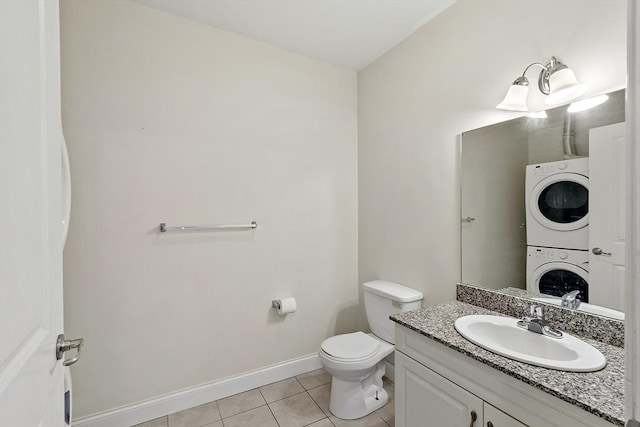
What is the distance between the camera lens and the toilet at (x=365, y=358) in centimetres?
176

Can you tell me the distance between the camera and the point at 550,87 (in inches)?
52.4

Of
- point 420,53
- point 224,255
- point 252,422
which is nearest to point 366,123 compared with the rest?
point 420,53

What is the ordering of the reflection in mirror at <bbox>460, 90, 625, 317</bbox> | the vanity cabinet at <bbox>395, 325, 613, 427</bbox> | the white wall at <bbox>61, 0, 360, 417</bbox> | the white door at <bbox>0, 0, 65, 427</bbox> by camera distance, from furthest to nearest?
the white wall at <bbox>61, 0, 360, 417</bbox>, the reflection in mirror at <bbox>460, 90, 625, 317</bbox>, the vanity cabinet at <bbox>395, 325, 613, 427</bbox>, the white door at <bbox>0, 0, 65, 427</bbox>

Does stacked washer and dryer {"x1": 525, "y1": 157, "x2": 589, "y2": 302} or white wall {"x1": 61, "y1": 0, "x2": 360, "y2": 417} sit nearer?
stacked washer and dryer {"x1": 525, "y1": 157, "x2": 589, "y2": 302}

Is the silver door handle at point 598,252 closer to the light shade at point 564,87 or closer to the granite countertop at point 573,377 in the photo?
the granite countertop at point 573,377

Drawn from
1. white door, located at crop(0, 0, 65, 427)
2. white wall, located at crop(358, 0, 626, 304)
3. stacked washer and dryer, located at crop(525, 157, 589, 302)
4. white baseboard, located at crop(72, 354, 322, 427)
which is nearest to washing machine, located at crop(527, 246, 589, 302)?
stacked washer and dryer, located at crop(525, 157, 589, 302)

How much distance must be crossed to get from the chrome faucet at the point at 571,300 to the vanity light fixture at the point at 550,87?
0.87 m

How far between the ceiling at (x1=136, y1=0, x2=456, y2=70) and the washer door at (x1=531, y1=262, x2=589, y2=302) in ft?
5.42

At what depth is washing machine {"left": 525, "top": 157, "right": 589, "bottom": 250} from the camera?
1.27 m

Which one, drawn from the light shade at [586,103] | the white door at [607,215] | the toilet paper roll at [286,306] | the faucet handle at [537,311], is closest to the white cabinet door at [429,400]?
the faucet handle at [537,311]

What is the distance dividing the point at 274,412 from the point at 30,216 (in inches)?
73.2

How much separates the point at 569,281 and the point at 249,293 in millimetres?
1872

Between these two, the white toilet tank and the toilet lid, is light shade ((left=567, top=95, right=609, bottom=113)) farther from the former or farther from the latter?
the toilet lid

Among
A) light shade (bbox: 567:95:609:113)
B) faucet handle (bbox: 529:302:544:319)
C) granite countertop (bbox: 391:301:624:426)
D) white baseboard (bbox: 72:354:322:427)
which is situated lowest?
white baseboard (bbox: 72:354:322:427)
